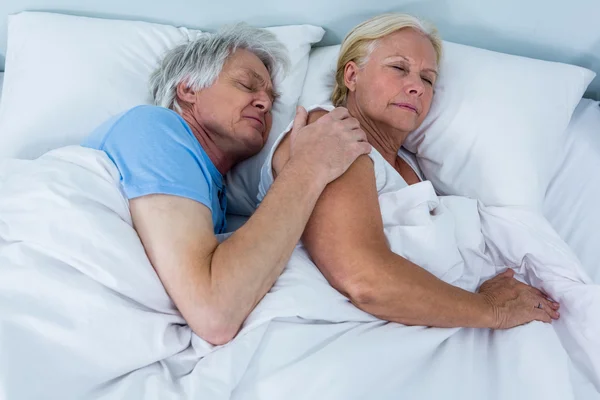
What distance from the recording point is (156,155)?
1.00 m

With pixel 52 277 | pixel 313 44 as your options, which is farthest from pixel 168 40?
pixel 52 277

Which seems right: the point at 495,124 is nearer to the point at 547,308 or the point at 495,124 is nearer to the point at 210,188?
the point at 547,308

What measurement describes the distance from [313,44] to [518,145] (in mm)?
674

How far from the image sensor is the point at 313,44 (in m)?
1.64

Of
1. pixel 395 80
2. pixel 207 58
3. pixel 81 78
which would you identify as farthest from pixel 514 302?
pixel 81 78

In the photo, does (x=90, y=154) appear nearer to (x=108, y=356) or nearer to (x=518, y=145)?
(x=108, y=356)

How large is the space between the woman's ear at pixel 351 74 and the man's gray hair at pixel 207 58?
0.17 metres

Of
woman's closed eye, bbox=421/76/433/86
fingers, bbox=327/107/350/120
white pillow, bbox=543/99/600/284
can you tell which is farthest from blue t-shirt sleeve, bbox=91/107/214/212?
white pillow, bbox=543/99/600/284

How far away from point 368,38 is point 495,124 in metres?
0.37

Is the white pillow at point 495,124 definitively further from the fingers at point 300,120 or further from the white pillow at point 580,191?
the fingers at point 300,120

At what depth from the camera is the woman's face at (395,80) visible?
4.10ft

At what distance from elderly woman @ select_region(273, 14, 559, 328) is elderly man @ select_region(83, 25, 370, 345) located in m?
0.05

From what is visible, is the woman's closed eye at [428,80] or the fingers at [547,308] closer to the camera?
the fingers at [547,308]

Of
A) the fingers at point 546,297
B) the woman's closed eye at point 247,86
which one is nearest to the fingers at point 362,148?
the woman's closed eye at point 247,86
